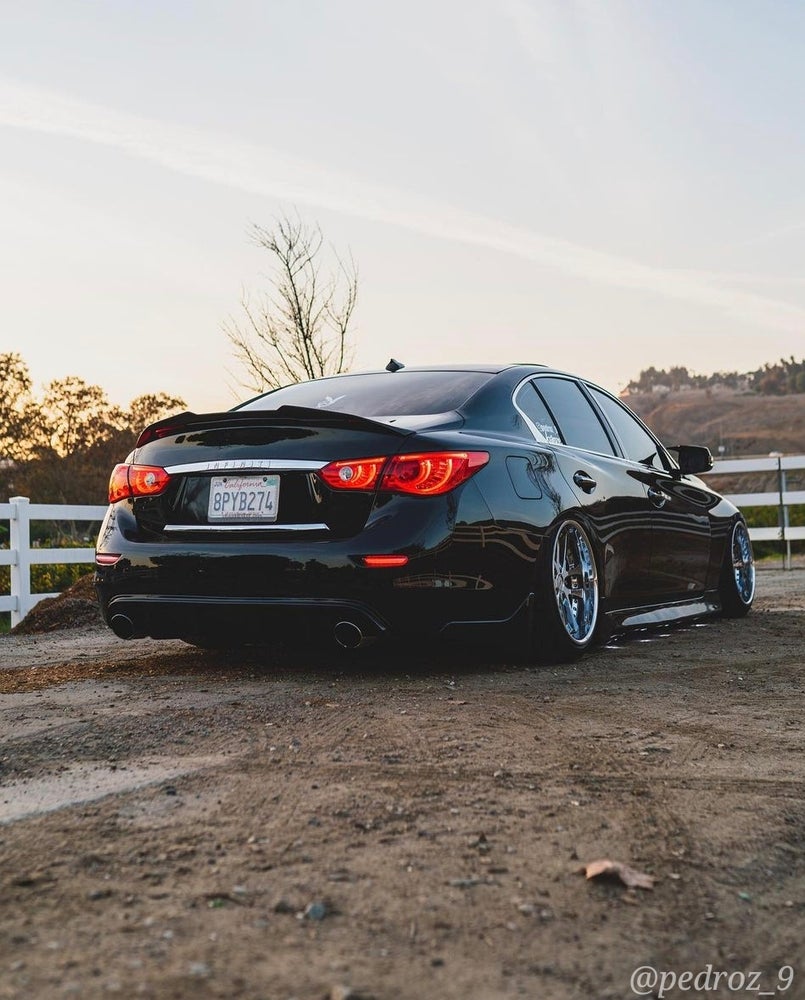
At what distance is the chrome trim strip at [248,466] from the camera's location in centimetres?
557

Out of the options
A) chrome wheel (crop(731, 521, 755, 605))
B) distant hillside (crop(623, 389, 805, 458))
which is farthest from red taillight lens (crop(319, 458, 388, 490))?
distant hillside (crop(623, 389, 805, 458))

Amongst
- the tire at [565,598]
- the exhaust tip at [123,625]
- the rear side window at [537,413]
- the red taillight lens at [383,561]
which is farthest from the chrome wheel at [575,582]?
the exhaust tip at [123,625]

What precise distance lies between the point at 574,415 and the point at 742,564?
2733mm

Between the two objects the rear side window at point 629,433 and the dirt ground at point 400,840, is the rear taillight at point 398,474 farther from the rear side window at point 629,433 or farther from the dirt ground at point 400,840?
the rear side window at point 629,433

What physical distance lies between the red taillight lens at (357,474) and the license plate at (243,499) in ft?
0.96

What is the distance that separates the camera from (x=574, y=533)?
6.43 metres

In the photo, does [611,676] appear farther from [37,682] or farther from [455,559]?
[37,682]

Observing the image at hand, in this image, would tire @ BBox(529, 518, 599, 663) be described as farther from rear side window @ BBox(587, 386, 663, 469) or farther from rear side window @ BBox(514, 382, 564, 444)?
rear side window @ BBox(587, 386, 663, 469)

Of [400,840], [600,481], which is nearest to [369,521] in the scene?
[600,481]

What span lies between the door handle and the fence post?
6152 millimetres

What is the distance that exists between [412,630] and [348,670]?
2.14 ft

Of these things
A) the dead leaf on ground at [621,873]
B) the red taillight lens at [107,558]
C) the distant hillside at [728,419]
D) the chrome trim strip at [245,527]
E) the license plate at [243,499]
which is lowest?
the dead leaf on ground at [621,873]

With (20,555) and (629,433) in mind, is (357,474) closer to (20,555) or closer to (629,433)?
(629,433)

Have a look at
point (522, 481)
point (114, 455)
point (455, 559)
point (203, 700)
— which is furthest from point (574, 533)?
point (114, 455)
